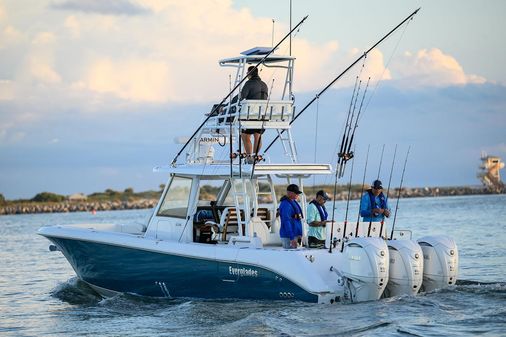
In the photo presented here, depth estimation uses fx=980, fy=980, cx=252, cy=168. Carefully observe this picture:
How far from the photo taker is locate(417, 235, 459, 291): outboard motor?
12.1m

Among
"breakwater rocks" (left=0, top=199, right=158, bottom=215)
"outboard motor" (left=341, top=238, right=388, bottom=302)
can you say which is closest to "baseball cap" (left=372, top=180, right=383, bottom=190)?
"outboard motor" (left=341, top=238, right=388, bottom=302)

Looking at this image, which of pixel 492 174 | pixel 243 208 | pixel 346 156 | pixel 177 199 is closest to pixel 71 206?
pixel 492 174

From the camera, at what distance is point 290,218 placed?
13.1m

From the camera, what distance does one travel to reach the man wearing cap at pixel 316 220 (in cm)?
1316

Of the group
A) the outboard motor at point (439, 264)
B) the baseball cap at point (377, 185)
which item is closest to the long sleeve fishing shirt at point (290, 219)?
the baseball cap at point (377, 185)

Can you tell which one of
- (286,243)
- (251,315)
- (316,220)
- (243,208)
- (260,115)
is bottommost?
(251,315)

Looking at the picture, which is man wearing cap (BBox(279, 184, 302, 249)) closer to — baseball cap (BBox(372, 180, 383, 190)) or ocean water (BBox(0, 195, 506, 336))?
ocean water (BBox(0, 195, 506, 336))

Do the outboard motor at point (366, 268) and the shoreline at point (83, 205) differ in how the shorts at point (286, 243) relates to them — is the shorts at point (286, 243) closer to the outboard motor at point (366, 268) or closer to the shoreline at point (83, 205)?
the outboard motor at point (366, 268)

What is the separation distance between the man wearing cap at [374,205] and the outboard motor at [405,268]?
147 cm

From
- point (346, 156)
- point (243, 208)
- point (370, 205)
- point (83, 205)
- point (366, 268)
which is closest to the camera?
point (366, 268)

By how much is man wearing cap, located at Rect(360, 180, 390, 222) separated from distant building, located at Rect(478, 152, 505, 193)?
7845 centimetres

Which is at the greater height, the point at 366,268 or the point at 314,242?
the point at 314,242

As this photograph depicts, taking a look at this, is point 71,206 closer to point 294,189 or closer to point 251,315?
point 294,189

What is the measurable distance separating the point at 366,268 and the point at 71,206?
2977 inches
